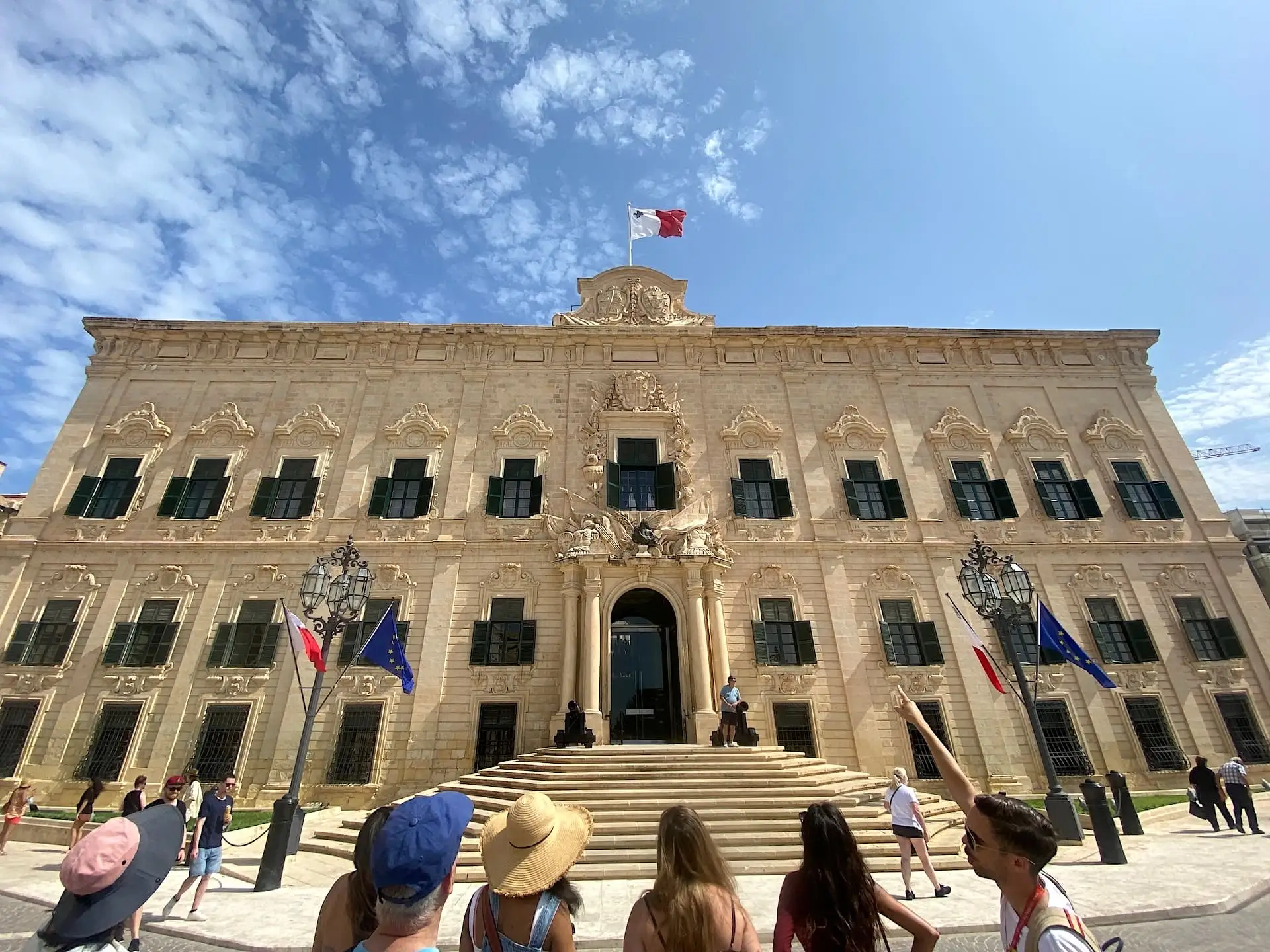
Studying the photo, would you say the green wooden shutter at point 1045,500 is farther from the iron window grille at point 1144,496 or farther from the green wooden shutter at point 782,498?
the green wooden shutter at point 782,498

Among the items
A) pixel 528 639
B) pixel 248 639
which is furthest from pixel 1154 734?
pixel 248 639

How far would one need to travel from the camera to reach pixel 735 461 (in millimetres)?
18719

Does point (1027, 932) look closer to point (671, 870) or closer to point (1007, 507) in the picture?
point (671, 870)

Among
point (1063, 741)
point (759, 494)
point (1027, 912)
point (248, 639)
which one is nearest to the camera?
point (1027, 912)

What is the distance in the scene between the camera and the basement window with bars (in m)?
14.6

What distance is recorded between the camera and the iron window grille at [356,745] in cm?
1425

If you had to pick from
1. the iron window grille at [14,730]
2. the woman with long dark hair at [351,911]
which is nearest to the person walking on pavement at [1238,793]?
the woman with long dark hair at [351,911]

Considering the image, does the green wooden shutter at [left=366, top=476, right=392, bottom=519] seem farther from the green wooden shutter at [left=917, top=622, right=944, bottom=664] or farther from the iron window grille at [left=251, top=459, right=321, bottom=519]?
the green wooden shutter at [left=917, top=622, right=944, bottom=664]

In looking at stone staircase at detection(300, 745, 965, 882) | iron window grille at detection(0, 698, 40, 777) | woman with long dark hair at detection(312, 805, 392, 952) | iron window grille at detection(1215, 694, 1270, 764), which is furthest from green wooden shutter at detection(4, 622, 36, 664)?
iron window grille at detection(1215, 694, 1270, 764)

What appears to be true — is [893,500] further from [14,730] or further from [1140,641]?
[14,730]

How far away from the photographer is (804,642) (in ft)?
51.9

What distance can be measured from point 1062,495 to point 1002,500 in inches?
84.0

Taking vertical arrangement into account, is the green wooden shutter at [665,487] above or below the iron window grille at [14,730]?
above

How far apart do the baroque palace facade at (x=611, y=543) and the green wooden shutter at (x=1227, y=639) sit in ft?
0.19
